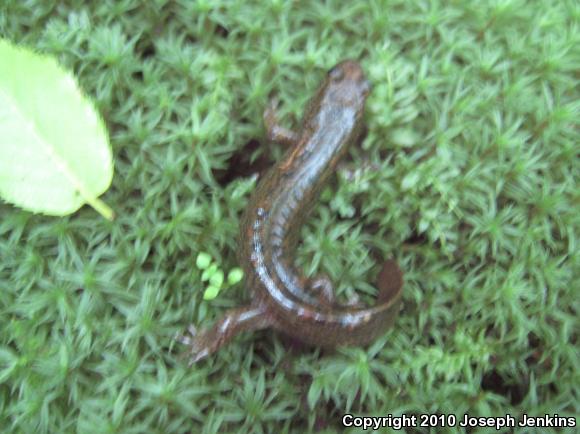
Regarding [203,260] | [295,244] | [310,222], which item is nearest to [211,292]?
[203,260]

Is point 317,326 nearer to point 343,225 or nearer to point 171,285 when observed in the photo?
point 343,225

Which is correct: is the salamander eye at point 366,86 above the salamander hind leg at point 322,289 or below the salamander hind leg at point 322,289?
above

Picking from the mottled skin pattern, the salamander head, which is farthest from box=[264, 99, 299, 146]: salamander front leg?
the salamander head

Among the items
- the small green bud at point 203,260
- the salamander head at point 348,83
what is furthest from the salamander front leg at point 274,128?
the small green bud at point 203,260

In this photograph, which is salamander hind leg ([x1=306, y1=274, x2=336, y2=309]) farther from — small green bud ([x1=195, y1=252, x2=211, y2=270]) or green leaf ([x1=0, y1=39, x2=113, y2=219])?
green leaf ([x1=0, y1=39, x2=113, y2=219])

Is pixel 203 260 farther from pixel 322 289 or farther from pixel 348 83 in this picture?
pixel 348 83
